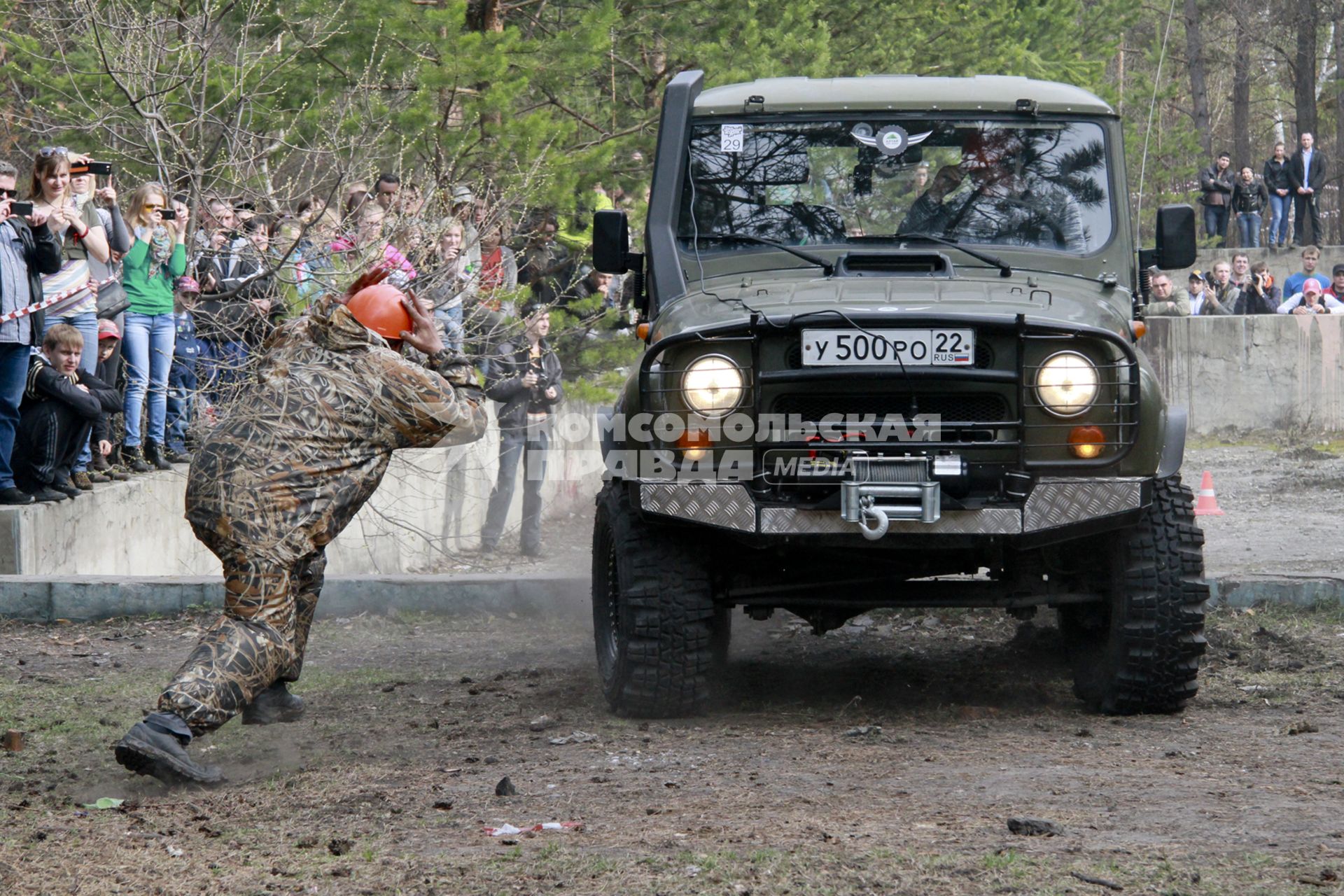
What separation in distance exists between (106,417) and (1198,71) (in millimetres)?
33107

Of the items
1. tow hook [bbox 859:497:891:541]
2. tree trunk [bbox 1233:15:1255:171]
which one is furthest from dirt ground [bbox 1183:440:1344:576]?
tree trunk [bbox 1233:15:1255:171]

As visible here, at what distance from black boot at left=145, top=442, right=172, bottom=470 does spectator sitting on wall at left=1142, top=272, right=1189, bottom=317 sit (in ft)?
37.8

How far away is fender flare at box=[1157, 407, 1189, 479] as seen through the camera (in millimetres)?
5855

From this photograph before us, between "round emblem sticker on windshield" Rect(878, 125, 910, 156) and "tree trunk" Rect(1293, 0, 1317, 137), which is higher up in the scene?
"tree trunk" Rect(1293, 0, 1317, 137)

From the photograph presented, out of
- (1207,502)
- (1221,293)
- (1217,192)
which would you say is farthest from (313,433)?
(1217,192)

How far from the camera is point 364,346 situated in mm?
5430

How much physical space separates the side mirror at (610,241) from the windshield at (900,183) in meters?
0.30

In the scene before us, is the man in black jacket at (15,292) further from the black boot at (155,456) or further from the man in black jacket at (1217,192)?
the man in black jacket at (1217,192)

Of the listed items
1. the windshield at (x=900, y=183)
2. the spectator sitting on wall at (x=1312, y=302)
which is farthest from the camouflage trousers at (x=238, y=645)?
the spectator sitting on wall at (x=1312, y=302)

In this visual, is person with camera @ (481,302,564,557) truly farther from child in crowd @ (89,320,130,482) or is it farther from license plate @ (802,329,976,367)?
license plate @ (802,329,976,367)

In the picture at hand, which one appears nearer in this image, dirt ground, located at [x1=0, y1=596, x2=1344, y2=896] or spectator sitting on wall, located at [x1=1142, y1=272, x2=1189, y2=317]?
dirt ground, located at [x1=0, y1=596, x2=1344, y2=896]

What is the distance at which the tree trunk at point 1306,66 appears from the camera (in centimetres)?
3416

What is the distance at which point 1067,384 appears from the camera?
5.73 m

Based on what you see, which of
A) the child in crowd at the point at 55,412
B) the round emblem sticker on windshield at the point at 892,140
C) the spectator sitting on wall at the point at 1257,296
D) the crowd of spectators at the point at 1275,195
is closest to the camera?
the round emblem sticker on windshield at the point at 892,140
